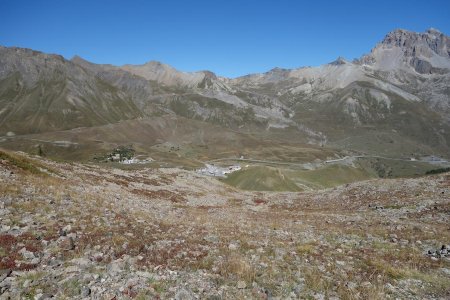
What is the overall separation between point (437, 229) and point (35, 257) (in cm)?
2900

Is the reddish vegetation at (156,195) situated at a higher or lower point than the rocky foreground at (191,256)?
lower

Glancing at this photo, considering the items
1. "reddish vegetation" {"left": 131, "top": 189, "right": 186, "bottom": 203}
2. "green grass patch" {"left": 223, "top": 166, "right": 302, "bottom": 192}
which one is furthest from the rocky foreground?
"green grass patch" {"left": 223, "top": 166, "right": 302, "bottom": 192}

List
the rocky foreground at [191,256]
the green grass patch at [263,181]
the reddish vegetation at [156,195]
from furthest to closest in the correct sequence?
A: the green grass patch at [263,181]
the reddish vegetation at [156,195]
the rocky foreground at [191,256]

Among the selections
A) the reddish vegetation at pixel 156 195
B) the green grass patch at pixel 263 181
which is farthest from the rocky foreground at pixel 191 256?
the green grass patch at pixel 263 181

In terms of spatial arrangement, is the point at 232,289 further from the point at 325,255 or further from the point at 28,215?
the point at 28,215

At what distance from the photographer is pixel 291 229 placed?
28453 millimetres

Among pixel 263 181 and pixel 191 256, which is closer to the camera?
pixel 191 256

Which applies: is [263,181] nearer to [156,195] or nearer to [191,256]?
[156,195]

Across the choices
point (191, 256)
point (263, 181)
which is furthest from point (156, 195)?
point (263, 181)

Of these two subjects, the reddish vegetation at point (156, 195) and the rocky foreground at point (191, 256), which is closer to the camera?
the rocky foreground at point (191, 256)

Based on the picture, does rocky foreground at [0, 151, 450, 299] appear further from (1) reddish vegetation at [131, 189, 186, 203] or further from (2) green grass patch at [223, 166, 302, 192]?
(2) green grass patch at [223, 166, 302, 192]

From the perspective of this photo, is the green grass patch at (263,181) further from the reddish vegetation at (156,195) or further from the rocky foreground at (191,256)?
the rocky foreground at (191,256)

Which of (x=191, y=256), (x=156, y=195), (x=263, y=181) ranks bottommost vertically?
(x=263, y=181)


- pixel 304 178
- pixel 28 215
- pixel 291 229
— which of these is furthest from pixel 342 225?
pixel 304 178
